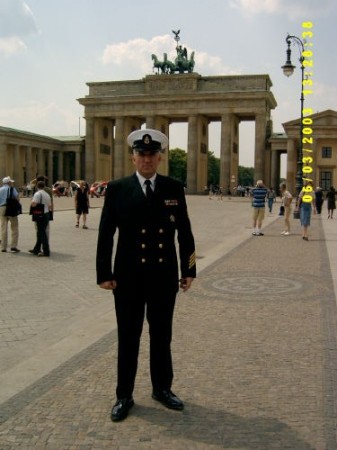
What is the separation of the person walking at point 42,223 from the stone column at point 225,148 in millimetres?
65646

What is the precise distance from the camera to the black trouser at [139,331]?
4746 mm

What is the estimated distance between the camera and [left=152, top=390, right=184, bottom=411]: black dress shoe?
464 centimetres

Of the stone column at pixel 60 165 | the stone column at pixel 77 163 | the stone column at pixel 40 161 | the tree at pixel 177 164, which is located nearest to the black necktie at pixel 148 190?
the stone column at pixel 40 161

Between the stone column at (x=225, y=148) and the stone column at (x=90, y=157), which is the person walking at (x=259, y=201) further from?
the stone column at (x=90, y=157)

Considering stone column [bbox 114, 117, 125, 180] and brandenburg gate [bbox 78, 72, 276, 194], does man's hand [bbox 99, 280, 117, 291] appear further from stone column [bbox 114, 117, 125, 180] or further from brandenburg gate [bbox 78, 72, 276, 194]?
stone column [bbox 114, 117, 125, 180]

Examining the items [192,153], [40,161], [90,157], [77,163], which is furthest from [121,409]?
[77,163]

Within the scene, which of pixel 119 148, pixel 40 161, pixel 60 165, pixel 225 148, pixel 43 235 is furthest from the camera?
pixel 60 165

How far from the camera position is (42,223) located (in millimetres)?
14406

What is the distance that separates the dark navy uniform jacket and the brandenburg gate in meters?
73.0

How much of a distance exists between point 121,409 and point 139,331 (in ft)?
2.19

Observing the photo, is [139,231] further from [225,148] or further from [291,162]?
[225,148]

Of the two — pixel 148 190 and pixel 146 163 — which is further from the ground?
pixel 146 163

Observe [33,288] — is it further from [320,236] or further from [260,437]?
[320,236]

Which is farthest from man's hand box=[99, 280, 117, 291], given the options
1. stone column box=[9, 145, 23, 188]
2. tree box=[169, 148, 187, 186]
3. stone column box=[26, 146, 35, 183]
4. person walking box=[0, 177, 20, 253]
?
tree box=[169, 148, 187, 186]
